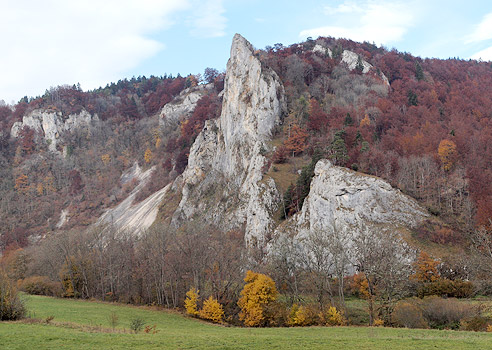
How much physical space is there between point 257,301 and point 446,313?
18995 mm

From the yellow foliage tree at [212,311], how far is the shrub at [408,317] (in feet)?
59.6

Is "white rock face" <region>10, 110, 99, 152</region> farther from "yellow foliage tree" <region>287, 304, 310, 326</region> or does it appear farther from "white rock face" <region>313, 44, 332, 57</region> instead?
"yellow foliage tree" <region>287, 304, 310, 326</region>

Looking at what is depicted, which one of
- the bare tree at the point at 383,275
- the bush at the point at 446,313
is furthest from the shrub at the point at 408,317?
the bush at the point at 446,313

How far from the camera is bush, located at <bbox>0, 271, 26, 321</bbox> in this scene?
27.6 m

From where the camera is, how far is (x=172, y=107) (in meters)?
151

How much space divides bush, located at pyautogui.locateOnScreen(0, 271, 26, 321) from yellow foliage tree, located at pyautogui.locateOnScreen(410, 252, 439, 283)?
141 ft

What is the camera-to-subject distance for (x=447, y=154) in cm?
6494

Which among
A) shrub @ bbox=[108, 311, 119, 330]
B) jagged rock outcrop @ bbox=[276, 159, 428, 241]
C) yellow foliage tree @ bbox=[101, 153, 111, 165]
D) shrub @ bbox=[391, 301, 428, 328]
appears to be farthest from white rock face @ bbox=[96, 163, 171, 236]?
shrub @ bbox=[391, 301, 428, 328]

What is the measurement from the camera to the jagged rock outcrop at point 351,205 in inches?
2069

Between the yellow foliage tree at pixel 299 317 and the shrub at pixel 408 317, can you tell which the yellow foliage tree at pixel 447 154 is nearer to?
the shrub at pixel 408 317

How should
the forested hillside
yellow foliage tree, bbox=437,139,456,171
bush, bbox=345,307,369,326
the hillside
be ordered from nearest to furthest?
1. bush, bbox=345,307,369,326
2. the hillside
3. yellow foliage tree, bbox=437,139,456,171
4. the forested hillside

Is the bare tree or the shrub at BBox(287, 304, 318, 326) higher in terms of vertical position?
the bare tree

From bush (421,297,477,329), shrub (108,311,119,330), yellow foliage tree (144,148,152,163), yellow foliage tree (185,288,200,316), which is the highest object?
yellow foliage tree (144,148,152,163)

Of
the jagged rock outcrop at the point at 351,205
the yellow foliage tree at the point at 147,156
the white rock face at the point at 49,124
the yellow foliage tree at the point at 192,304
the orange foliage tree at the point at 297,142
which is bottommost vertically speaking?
the yellow foliage tree at the point at 192,304
